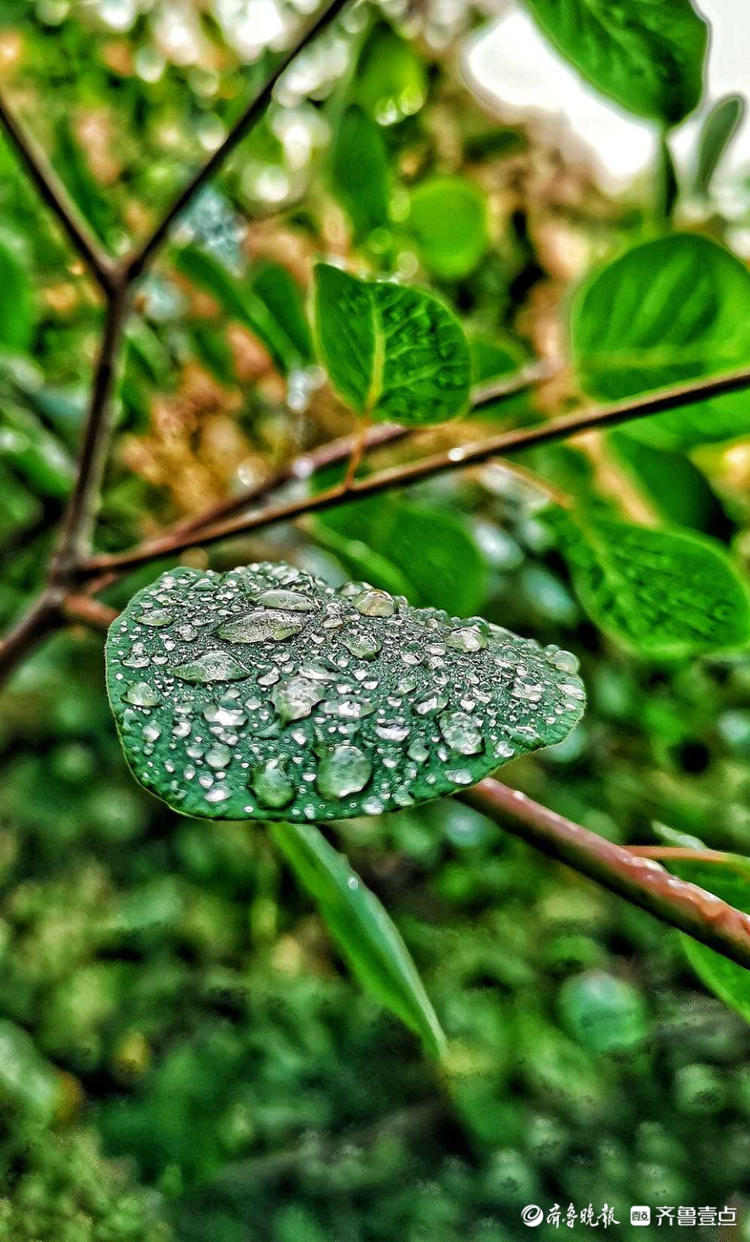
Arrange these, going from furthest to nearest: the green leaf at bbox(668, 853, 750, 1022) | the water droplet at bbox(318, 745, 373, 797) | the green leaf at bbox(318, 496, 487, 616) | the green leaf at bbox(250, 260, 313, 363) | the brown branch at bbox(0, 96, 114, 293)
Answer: the green leaf at bbox(250, 260, 313, 363) < the green leaf at bbox(318, 496, 487, 616) < the brown branch at bbox(0, 96, 114, 293) < the green leaf at bbox(668, 853, 750, 1022) < the water droplet at bbox(318, 745, 373, 797)

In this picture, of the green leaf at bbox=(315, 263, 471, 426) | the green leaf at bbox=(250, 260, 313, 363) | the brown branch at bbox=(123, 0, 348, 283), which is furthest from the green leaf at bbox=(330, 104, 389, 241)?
the green leaf at bbox=(315, 263, 471, 426)

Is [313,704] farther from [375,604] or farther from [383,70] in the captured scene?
[383,70]

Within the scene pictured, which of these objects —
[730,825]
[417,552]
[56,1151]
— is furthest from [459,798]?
[730,825]

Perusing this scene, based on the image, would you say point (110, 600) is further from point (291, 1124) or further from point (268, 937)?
point (291, 1124)

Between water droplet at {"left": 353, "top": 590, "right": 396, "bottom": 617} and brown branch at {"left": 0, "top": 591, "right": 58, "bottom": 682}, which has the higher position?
water droplet at {"left": 353, "top": 590, "right": 396, "bottom": 617}

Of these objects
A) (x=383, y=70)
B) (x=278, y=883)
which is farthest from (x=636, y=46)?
(x=278, y=883)

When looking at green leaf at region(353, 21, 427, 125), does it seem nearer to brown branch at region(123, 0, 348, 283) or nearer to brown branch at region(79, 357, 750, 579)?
brown branch at region(123, 0, 348, 283)
